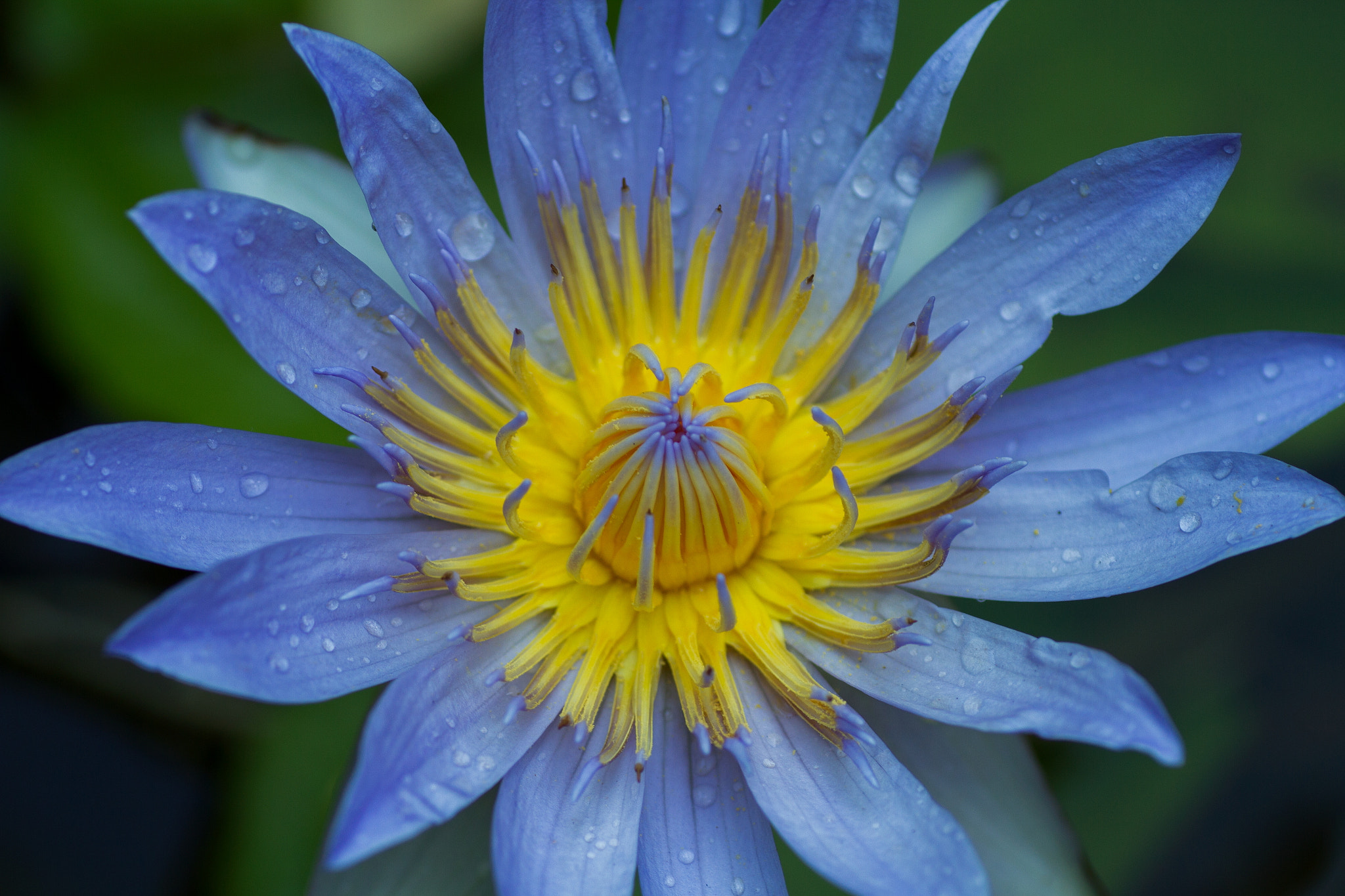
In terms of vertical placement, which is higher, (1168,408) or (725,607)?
(1168,408)

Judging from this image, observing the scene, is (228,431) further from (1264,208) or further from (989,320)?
(1264,208)

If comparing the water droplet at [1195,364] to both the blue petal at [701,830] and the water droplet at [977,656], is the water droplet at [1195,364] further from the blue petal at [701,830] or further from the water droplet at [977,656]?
the blue petal at [701,830]

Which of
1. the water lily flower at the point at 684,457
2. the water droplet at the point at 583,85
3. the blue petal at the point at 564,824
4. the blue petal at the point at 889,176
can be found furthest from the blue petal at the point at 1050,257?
the blue petal at the point at 564,824

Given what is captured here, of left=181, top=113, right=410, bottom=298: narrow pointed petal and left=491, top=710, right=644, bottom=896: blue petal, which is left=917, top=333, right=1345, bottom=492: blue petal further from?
left=181, top=113, right=410, bottom=298: narrow pointed petal

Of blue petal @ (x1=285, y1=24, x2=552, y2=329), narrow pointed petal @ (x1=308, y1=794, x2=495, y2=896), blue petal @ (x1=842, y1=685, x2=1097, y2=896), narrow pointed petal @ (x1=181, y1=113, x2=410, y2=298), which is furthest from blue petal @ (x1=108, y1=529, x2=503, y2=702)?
blue petal @ (x1=842, y1=685, x2=1097, y2=896)

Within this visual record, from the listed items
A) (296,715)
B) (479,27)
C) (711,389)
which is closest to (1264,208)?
(711,389)

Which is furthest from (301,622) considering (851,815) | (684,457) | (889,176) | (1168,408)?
(1168,408)

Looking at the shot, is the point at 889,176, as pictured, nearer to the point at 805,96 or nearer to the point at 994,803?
the point at 805,96
